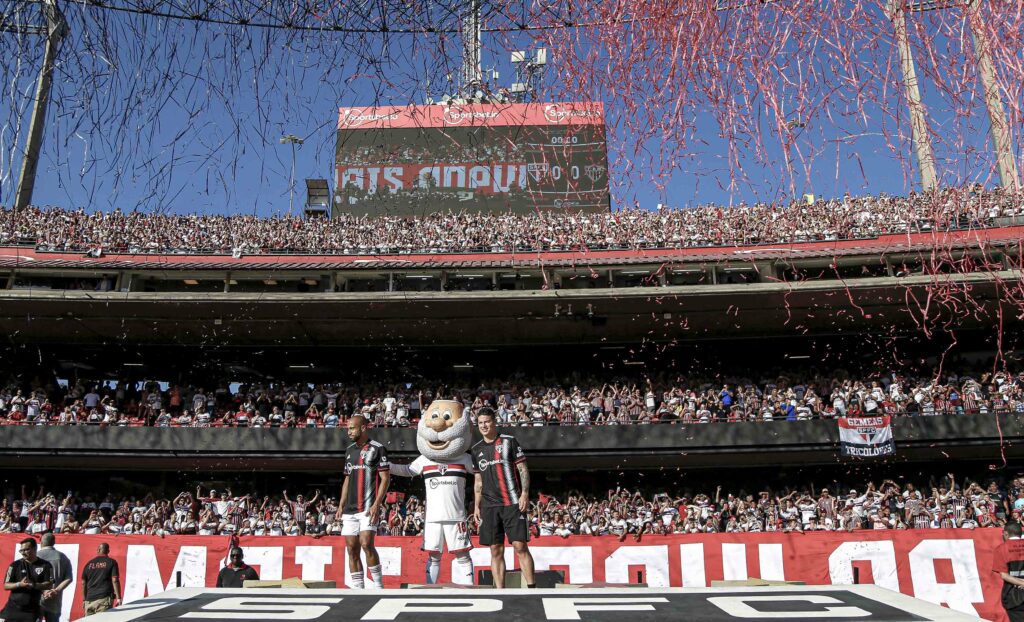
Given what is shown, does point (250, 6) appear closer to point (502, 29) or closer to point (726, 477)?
point (502, 29)

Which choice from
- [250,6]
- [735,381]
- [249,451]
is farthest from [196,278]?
[250,6]

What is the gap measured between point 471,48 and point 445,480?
16.9 feet

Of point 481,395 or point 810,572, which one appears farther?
point 481,395

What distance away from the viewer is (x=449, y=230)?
1125 inches

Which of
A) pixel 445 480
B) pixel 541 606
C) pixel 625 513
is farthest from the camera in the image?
pixel 625 513

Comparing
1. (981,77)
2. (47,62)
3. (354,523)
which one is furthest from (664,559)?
(47,62)

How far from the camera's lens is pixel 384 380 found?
26469 mm

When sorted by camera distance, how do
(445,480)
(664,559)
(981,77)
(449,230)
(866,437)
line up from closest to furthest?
(981,77), (445,480), (664,559), (866,437), (449,230)

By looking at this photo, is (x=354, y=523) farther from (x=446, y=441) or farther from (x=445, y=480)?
(x=446, y=441)

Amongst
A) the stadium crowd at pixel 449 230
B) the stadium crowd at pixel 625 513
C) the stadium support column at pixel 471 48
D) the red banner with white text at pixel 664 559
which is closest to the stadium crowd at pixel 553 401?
the stadium crowd at pixel 625 513

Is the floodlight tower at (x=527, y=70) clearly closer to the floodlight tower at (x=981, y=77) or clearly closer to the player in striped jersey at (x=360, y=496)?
the floodlight tower at (x=981, y=77)

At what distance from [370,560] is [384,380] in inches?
736

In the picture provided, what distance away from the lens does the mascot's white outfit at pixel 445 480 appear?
7816mm

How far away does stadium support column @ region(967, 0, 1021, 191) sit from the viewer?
3.02m
